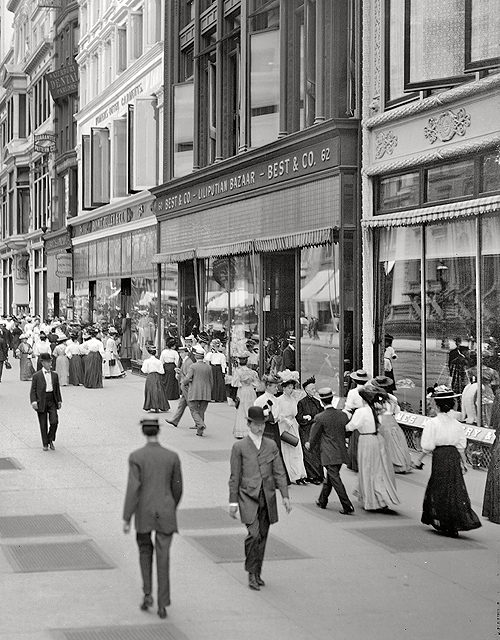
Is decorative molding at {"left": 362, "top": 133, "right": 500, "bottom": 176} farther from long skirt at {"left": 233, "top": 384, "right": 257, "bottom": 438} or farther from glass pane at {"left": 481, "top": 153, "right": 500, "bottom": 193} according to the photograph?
long skirt at {"left": 233, "top": 384, "right": 257, "bottom": 438}

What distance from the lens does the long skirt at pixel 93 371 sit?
29797 millimetres

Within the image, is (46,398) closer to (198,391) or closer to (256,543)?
(198,391)

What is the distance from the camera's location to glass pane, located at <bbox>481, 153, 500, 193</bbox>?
15.3m

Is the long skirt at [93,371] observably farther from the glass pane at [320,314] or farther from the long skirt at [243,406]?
the long skirt at [243,406]

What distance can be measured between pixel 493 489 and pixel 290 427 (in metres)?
3.62

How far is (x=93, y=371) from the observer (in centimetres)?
2988

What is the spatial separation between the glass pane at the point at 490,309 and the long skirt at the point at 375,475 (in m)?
3.35

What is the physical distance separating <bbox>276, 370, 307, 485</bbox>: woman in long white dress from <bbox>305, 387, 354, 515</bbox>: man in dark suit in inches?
51.3

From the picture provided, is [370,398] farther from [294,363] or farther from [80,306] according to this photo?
[80,306]

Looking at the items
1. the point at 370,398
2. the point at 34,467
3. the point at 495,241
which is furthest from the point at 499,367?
the point at 34,467

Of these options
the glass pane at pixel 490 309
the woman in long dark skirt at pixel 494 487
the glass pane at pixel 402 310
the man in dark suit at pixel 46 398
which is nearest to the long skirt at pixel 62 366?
the man in dark suit at pixel 46 398

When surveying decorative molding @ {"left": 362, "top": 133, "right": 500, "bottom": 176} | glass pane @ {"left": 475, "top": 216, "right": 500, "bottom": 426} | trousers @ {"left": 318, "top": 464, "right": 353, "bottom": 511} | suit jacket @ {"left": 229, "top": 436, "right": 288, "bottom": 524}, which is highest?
decorative molding @ {"left": 362, "top": 133, "right": 500, "bottom": 176}

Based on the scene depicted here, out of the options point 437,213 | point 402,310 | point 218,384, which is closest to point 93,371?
point 218,384

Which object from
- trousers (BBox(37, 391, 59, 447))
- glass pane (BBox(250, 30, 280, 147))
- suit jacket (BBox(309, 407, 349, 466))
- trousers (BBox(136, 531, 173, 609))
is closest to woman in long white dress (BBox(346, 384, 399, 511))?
suit jacket (BBox(309, 407, 349, 466))
